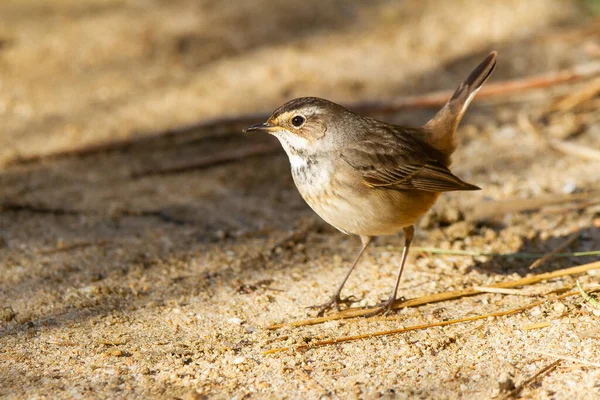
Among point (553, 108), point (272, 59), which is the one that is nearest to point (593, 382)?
point (553, 108)

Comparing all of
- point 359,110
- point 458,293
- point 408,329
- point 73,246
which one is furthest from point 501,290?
point 73,246

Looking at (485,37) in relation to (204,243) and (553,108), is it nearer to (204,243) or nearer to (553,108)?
(553,108)

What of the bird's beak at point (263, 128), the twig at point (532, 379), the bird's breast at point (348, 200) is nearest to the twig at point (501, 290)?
the bird's breast at point (348, 200)

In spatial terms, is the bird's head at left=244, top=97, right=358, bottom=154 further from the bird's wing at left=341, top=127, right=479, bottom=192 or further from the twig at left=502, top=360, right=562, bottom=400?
the twig at left=502, top=360, right=562, bottom=400

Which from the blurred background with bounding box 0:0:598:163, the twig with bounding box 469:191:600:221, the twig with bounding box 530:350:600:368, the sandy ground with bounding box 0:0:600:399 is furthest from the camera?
the blurred background with bounding box 0:0:598:163

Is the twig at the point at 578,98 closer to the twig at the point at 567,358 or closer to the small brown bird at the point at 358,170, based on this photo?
the small brown bird at the point at 358,170

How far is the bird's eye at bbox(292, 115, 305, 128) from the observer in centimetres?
502

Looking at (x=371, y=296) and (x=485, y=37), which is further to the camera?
(x=485, y=37)

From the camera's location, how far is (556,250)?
5344mm

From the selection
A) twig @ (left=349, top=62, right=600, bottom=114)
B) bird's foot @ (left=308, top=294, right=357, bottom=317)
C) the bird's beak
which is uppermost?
the bird's beak

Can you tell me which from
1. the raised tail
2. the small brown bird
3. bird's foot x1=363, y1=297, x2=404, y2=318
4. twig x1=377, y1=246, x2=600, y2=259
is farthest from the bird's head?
twig x1=377, y1=246, x2=600, y2=259

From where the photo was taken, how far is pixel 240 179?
23.0 feet

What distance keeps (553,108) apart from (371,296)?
404 centimetres

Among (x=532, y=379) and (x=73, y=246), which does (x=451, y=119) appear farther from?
(x=73, y=246)
